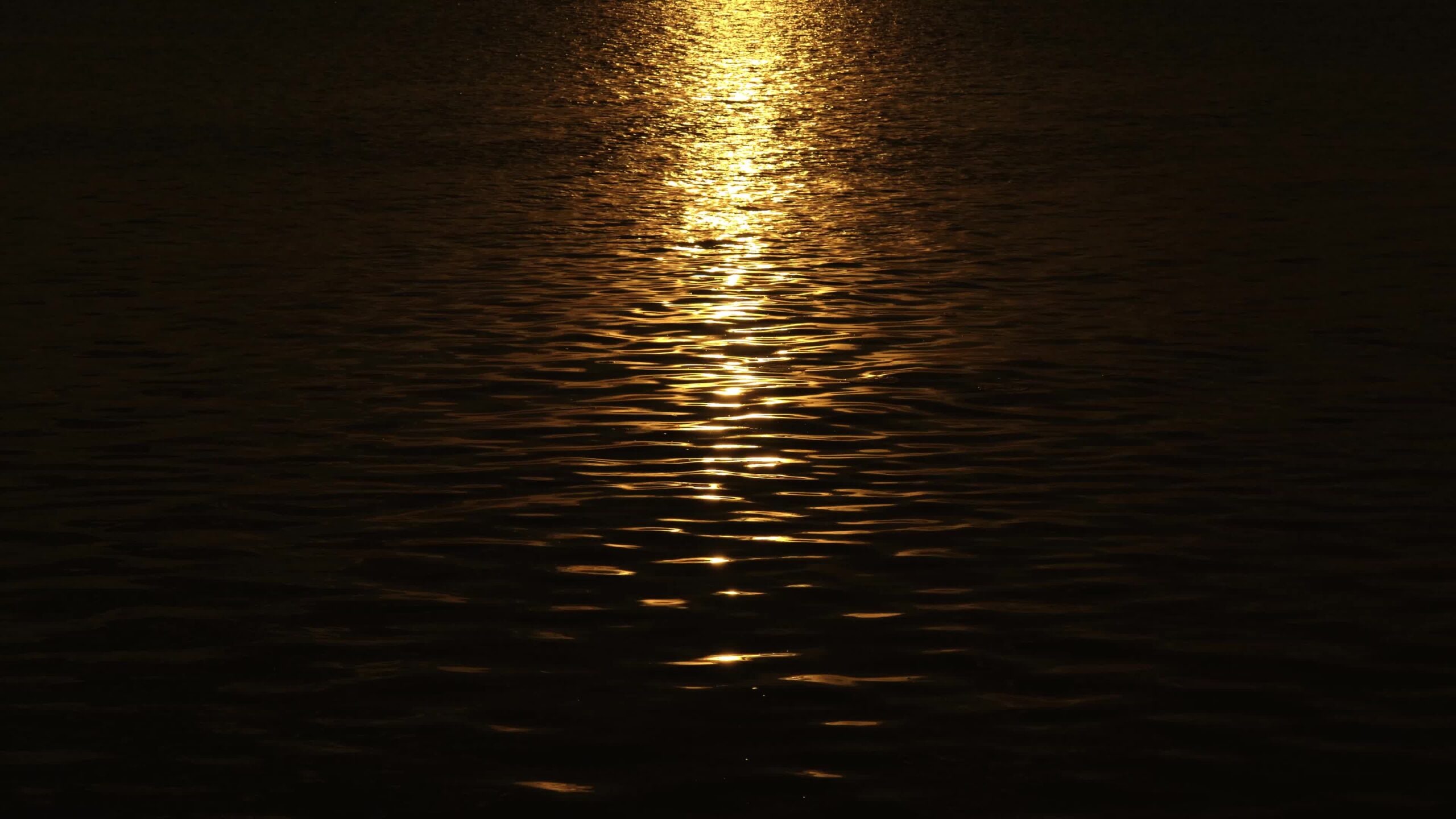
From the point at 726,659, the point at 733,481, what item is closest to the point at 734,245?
the point at 733,481

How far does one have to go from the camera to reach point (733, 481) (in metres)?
16.9

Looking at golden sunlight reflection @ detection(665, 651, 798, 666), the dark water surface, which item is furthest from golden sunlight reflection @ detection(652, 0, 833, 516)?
golden sunlight reflection @ detection(665, 651, 798, 666)

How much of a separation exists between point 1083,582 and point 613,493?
429cm

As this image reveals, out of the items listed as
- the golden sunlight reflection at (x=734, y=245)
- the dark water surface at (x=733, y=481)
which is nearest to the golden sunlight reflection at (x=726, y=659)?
the dark water surface at (x=733, y=481)

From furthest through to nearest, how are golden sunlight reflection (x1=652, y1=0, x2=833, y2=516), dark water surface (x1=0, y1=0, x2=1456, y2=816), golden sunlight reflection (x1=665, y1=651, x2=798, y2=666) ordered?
golden sunlight reflection (x1=652, y1=0, x2=833, y2=516) < golden sunlight reflection (x1=665, y1=651, x2=798, y2=666) < dark water surface (x1=0, y1=0, x2=1456, y2=816)

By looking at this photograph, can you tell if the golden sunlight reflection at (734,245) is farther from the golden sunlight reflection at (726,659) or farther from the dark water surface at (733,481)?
the golden sunlight reflection at (726,659)

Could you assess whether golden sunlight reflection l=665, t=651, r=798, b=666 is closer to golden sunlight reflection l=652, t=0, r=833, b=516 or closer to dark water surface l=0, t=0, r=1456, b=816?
dark water surface l=0, t=0, r=1456, b=816

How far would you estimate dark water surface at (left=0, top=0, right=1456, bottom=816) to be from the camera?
1143 cm

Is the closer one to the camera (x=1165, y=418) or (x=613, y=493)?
(x=613, y=493)

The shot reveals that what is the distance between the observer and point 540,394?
2042 centimetres

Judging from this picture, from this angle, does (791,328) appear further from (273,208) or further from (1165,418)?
(273,208)

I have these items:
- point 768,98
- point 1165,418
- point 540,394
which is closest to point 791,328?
point 540,394

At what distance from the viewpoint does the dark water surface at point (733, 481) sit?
37.5 ft

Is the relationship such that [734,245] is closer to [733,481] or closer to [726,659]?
[733,481]
